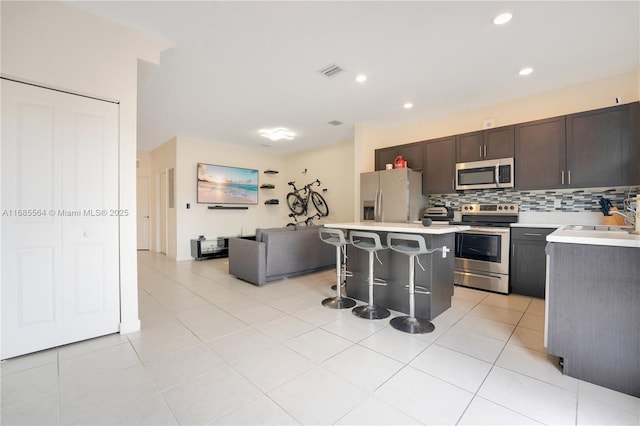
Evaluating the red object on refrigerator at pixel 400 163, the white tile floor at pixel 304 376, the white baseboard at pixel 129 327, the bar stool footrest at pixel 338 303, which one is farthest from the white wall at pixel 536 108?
the white baseboard at pixel 129 327

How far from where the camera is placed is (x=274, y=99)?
4156 mm

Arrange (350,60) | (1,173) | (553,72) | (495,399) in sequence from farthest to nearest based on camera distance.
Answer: (553,72)
(350,60)
(1,173)
(495,399)

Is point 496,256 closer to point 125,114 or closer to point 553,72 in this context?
point 553,72

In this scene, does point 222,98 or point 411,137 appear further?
point 411,137

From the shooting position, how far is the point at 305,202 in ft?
24.7

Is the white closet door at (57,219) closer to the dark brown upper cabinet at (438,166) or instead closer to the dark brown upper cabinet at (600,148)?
the dark brown upper cabinet at (438,166)

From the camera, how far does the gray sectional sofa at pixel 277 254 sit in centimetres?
412

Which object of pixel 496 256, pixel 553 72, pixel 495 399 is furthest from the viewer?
pixel 496 256

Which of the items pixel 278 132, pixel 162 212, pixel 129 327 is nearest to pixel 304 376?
pixel 129 327

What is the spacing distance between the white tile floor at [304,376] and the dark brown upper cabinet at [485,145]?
2.31 meters

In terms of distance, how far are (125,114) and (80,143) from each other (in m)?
0.46

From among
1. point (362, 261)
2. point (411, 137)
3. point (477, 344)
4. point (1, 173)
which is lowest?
point (477, 344)

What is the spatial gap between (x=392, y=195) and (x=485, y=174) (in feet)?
4.72

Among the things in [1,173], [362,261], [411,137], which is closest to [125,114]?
[1,173]
